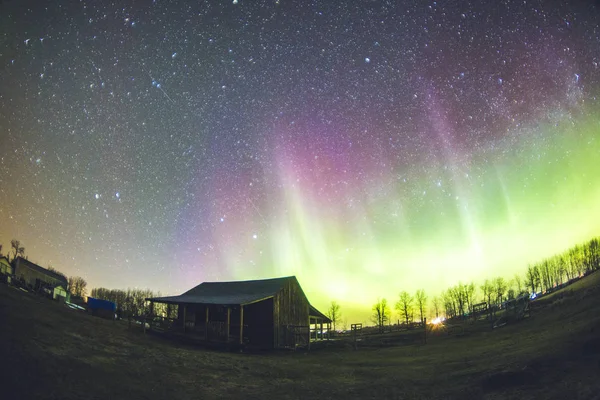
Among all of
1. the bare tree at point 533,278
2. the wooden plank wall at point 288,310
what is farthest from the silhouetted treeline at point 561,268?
the wooden plank wall at point 288,310

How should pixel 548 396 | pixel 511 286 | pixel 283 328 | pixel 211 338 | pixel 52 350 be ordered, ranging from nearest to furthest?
pixel 548 396, pixel 52 350, pixel 211 338, pixel 283 328, pixel 511 286

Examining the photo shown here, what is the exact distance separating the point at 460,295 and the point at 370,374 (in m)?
110

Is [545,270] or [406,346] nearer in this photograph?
[406,346]

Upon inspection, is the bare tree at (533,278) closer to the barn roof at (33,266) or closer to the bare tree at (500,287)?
the bare tree at (500,287)

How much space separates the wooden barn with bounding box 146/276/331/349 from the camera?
29.9 metres

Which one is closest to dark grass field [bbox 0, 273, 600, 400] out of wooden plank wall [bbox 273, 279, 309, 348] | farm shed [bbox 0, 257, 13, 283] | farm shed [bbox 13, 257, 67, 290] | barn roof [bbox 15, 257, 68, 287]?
wooden plank wall [bbox 273, 279, 309, 348]

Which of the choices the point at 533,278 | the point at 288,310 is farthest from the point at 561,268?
the point at 288,310

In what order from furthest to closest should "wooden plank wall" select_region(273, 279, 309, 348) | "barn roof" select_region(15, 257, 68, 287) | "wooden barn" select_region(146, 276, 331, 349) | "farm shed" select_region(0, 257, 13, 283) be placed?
"barn roof" select_region(15, 257, 68, 287) → "farm shed" select_region(0, 257, 13, 283) → "wooden plank wall" select_region(273, 279, 309, 348) → "wooden barn" select_region(146, 276, 331, 349)

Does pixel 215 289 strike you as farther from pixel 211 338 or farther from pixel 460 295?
pixel 460 295

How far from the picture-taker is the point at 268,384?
50.7 ft

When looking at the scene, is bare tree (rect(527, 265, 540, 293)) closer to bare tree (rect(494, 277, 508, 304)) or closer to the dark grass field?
bare tree (rect(494, 277, 508, 304))

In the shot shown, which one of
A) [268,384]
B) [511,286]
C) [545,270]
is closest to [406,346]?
[268,384]

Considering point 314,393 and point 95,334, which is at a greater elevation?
point 95,334

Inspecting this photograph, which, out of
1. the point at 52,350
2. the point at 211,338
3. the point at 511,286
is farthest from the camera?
the point at 511,286
